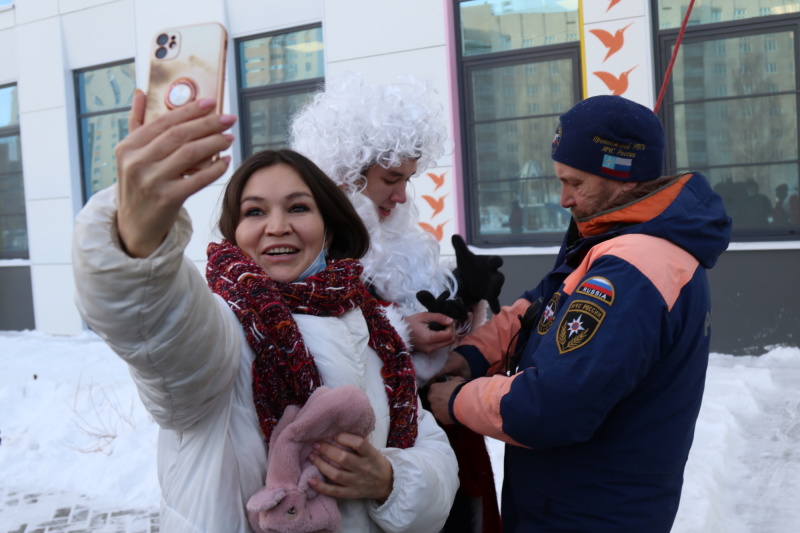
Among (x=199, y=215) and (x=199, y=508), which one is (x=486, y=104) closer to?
(x=199, y=215)

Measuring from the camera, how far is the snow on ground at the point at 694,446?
13.7 feet

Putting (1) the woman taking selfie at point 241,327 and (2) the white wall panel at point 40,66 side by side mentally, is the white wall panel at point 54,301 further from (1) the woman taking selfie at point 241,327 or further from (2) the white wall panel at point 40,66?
(1) the woman taking selfie at point 241,327

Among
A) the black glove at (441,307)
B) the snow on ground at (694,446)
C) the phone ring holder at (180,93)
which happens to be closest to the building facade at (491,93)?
the snow on ground at (694,446)

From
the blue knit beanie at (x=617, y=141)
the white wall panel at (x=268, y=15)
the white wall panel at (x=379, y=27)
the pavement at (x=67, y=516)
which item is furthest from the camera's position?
the white wall panel at (x=268, y=15)

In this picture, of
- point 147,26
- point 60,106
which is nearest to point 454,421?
point 147,26

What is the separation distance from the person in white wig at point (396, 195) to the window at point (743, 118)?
4647 mm

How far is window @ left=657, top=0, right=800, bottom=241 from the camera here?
20.7ft

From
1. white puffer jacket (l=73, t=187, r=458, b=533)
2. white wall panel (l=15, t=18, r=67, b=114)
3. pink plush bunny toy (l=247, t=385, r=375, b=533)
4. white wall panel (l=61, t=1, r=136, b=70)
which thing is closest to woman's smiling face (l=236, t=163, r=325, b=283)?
white puffer jacket (l=73, t=187, r=458, b=533)

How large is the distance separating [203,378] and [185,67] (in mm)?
499

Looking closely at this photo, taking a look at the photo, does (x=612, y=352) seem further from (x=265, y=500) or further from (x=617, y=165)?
(x=265, y=500)

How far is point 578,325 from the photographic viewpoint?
1.84 meters

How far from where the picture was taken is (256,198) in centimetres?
178

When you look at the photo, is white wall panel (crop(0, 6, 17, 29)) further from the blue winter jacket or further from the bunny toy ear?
the bunny toy ear

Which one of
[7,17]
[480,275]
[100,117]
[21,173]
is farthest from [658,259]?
[21,173]
